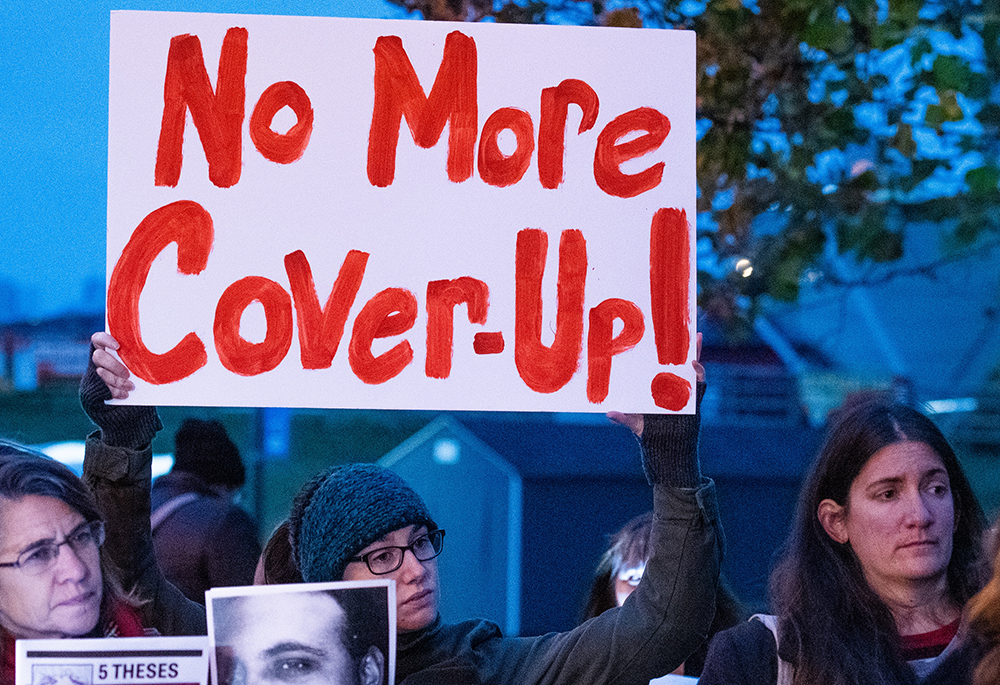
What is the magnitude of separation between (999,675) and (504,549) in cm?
136

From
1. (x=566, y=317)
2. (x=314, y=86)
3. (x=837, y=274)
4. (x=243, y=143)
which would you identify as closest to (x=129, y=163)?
(x=243, y=143)

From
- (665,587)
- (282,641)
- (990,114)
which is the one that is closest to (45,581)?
(282,641)

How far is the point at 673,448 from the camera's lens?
1.38 metres

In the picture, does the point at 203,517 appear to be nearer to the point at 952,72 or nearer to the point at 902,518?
the point at 902,518

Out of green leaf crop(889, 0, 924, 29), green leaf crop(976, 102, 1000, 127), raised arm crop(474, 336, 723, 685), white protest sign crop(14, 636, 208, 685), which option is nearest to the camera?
white protest sign crop(14, 636, 208, 685)

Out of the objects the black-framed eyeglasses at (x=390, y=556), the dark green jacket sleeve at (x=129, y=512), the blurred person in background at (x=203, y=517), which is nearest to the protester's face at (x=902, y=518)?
the black-framed eyeglasses at (x=390, y=556)

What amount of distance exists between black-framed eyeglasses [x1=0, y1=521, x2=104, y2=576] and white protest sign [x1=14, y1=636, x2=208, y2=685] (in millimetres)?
119

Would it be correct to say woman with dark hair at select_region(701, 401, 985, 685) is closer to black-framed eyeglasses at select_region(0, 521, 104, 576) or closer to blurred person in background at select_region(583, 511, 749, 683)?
blurred person in background at select_region(583, 511, 749, 683)

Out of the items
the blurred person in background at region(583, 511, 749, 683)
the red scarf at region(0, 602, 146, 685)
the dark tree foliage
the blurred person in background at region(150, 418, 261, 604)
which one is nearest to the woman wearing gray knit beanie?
the red scarf at region(0, 602, 146, 685)

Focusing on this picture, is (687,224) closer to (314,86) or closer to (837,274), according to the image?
(314,86)

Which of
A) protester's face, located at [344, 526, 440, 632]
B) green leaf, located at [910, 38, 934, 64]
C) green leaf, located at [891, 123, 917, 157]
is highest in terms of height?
green leaf, located at [910, 38, 934, 64]

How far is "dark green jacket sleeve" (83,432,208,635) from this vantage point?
4.60ft

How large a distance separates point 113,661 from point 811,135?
5.49ft

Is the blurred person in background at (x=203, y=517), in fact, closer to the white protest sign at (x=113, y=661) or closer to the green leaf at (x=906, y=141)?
the white protest sign at (x=113, y=661)
